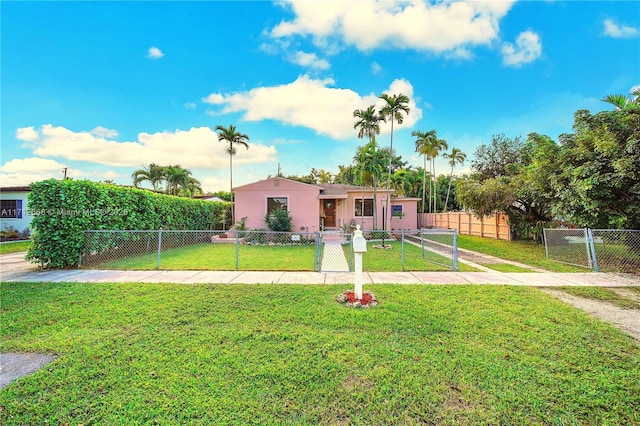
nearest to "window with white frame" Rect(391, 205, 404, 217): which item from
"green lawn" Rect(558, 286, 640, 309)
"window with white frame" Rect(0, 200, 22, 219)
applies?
"green lawn" Rect(558, 286, 640, 309)

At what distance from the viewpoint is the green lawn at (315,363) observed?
2.10m

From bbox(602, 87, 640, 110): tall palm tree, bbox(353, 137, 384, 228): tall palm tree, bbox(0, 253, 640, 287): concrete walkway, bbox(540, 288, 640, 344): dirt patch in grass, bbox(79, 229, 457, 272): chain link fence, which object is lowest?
bbox(540, 288, 640, 344): dirt patch in grass

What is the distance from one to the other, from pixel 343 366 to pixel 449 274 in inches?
208

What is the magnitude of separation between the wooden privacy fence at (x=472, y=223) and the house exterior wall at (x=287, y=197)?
35.8ft

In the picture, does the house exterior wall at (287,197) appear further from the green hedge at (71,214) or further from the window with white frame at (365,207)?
the green hedge at (71,214)

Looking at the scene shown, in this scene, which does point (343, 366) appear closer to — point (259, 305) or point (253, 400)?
point (253, 400)

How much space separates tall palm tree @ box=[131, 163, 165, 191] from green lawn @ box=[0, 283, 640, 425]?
73.7 feet

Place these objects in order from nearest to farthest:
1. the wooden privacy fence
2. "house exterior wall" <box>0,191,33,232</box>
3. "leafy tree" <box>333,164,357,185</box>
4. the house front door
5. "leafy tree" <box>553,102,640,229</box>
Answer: "leafy tree" <box>553,102,640,229</box> → "house exterior wall" <box>0,191,33,232</box> → the wooden privacy fence → the house front door → "leafy tree" <box>333,164,357,185</box>

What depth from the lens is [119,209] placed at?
8945mm

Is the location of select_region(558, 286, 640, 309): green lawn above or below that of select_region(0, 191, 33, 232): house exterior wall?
below

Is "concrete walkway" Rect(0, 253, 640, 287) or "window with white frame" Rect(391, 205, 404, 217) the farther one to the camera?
"window with white frame" Rect(391, 205, 404, 217)

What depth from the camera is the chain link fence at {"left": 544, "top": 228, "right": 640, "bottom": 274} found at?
24.4ft

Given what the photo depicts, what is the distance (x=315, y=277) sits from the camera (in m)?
6.52

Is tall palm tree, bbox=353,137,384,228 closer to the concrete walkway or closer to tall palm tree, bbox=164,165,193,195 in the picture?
the concrete walkway
